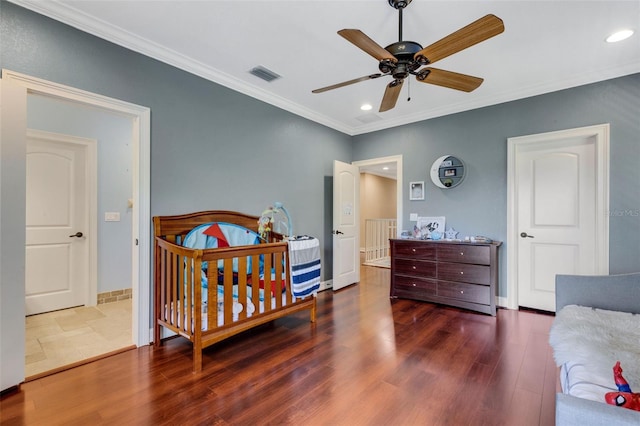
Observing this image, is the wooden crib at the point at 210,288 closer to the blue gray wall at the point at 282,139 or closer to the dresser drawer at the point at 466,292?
the blue gray wall at the point at 282,139

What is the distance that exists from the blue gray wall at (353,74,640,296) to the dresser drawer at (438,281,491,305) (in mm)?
441

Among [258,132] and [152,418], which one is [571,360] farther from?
[258,132]

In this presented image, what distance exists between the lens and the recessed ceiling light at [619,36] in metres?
2.29

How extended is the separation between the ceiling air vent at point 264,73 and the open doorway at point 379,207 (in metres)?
2.14

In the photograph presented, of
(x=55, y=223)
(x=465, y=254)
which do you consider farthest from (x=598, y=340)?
(x=55, y=223)

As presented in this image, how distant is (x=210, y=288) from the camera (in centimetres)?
214

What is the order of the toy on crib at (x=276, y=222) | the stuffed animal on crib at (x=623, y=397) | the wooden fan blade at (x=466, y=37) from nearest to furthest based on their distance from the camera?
the stuffed animal on crib at (x=623, y=397) < the wooden fan blade at (x=466, y=37) < the toy on crib at (x=276, y=222)

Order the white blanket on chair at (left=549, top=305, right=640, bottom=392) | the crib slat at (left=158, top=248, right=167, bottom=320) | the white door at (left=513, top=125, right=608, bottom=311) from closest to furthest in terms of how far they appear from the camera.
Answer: the white blanket on chair at (left=549, top=305, right=640, bottom=392)
the crib slat at (left=158, top=248, right=167, bottom=320)
the white door at (left=513, top=125, right=608, bottom=311)

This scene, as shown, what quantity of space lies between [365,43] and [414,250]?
2.70 m

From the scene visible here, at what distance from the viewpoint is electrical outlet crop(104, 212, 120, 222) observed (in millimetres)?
3660

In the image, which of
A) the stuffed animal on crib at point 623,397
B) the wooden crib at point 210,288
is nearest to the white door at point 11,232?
the wooden crib at point 210,288

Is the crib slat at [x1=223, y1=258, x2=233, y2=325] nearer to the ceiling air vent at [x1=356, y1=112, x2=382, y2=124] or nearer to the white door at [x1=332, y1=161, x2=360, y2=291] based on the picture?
the white door at [x1=332, y1=161, x2=360, y2=291]

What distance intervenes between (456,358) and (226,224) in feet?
7.96

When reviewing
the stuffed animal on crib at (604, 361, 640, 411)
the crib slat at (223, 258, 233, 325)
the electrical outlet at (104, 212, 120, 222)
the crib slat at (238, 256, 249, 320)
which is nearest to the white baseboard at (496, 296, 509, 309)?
the stuffed animal on crib at (604, 361, 640, 411)
